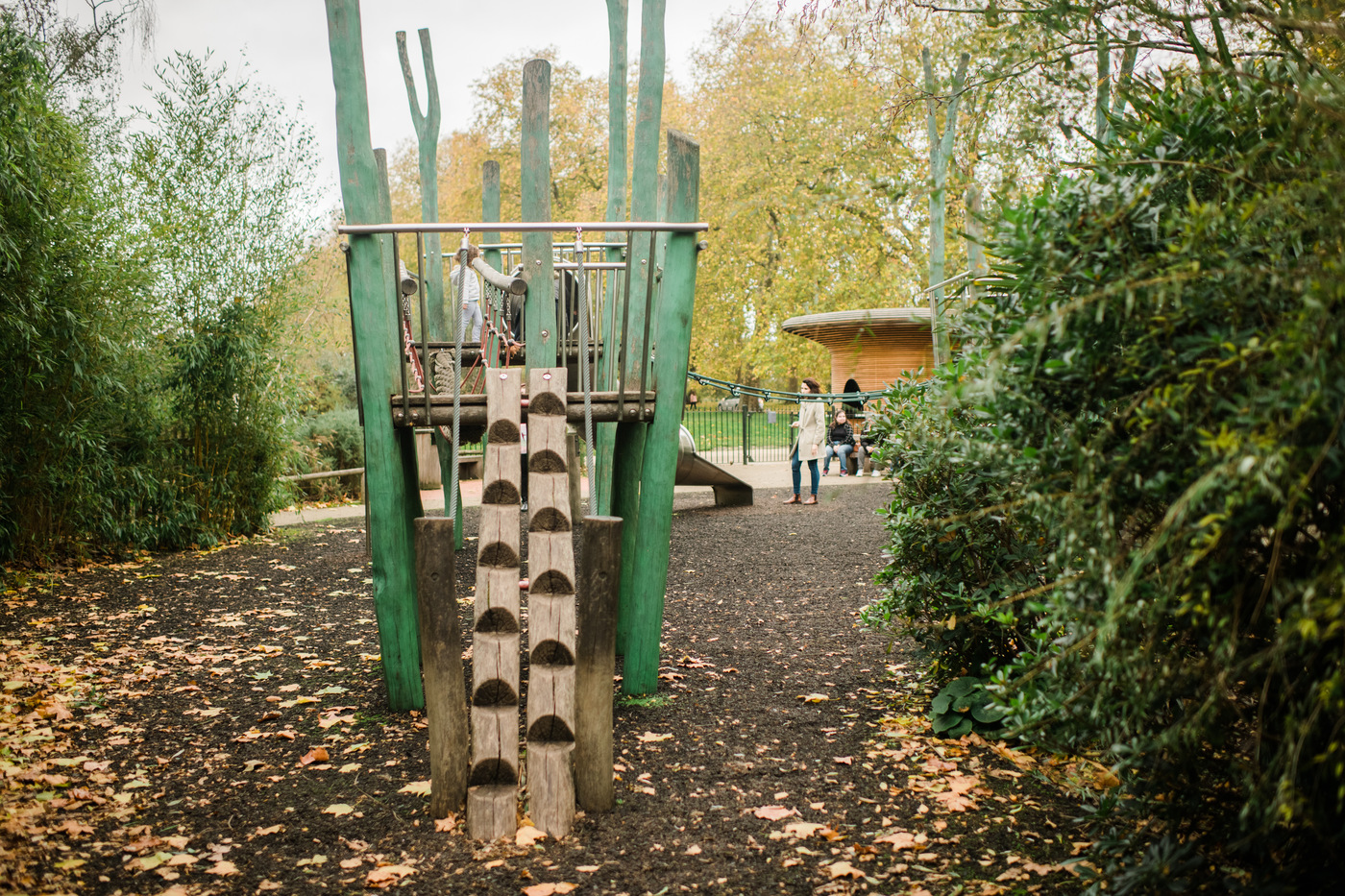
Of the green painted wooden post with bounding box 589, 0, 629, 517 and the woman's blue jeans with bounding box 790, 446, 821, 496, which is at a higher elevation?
the green painted wooden post with bounding box 589, 0, 629, 517

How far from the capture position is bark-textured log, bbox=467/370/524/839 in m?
2.88

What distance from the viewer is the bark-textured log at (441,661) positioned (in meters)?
2.99

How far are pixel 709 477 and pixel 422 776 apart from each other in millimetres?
7725

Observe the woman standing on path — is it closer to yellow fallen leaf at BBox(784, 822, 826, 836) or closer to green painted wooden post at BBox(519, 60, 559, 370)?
green painted wooden post at BBox(519, 60, 559, 370)

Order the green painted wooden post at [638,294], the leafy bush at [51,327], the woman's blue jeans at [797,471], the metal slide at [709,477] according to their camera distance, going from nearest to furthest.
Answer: the green painted wooden post at [638,294] → the leafy bush at [51,327] → the metal slide at [709,477] → the woman's blue jeans at [797,471]

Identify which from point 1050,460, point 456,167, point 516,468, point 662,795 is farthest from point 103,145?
point 456,167

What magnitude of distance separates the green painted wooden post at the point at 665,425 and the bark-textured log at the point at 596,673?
102 centimetres

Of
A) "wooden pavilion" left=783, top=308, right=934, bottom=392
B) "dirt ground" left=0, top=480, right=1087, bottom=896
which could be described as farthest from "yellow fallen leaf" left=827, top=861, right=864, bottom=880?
"wooden pavilion" left=783, top=308, right=934, bottom=392

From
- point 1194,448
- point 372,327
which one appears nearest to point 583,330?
point 372,327

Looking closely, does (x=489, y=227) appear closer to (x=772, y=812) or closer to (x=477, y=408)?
(x=477, y=408)

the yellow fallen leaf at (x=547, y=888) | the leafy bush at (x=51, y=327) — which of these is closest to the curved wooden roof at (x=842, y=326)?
the leafy bush at (x=51, y=327)

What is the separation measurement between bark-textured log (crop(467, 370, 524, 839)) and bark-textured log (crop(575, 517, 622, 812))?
0.24m

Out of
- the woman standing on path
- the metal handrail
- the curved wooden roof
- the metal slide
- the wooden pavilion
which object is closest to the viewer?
the metal handrail

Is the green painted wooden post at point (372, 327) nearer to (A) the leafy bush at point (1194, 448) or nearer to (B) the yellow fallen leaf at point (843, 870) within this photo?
(B) the yellow fallen leaf at point (843, 870)
